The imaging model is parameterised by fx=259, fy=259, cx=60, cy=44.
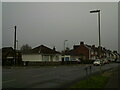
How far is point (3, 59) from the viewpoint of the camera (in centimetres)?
5281

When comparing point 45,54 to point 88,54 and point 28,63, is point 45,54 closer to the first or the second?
point 28,63

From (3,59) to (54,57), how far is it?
18961mm

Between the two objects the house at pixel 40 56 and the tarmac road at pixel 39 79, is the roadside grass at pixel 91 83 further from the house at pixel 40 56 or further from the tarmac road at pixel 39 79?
the house at pixel 40 56

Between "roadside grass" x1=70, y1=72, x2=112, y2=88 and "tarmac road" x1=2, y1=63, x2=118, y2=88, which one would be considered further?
"tarmac road" x1=2, y1=63, x2=118, y2=88

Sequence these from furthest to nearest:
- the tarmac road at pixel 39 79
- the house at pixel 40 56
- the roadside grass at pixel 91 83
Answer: the house at pixel 40 56, the tarmac road at pixel 39 79, the roadside grass at pixel 91 83

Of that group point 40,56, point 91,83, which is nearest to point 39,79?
point 91,83

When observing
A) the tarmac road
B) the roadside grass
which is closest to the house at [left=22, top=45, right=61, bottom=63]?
the tarmac road

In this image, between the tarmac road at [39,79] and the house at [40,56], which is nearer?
the tarmac road at [39,79]

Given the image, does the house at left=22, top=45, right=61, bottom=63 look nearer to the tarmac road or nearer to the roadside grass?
the tarmac road

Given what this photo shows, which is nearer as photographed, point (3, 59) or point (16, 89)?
point (16, 89)

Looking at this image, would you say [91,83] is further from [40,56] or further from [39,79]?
[40,56]

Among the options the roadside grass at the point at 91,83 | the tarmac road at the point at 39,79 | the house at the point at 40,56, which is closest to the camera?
the roadside grass at the point at 91,83

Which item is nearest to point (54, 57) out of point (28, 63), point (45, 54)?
point (45, 54)

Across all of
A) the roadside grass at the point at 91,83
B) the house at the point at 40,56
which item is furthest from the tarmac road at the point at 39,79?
the house at the point at 40,56
